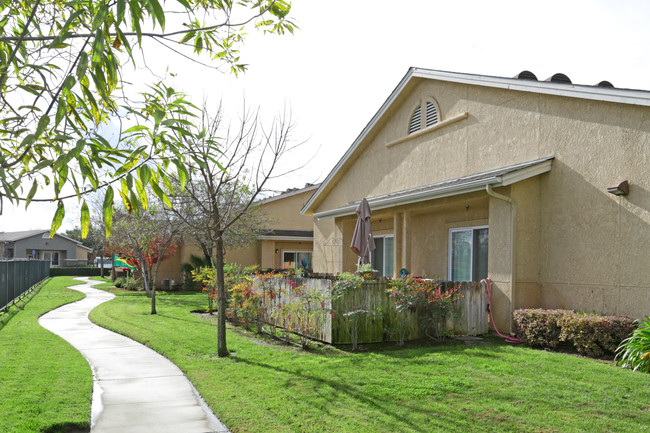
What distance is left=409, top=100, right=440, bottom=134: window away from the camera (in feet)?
50.4

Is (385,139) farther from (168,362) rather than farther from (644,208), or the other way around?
(168,362)

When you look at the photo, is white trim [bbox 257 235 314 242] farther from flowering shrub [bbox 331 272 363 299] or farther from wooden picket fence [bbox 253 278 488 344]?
flowering shrub [bbox 331 272 363 299]

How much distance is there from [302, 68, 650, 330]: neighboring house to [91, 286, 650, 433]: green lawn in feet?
6.68

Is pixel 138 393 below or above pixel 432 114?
below

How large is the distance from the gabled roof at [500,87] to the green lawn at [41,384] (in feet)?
32.7

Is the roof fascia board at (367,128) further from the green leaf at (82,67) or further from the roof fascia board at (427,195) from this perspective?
the green leaf at (82,67)

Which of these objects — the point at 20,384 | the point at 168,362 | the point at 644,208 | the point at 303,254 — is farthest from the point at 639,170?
the point at 303,254

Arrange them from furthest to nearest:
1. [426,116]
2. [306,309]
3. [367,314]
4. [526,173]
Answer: [426,116] → [526,173] → [306,309] → [367,314]

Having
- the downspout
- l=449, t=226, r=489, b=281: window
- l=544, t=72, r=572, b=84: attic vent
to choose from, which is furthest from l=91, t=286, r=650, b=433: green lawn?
l=544, t=72, r=572, b=84: attic vent

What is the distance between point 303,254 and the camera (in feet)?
102

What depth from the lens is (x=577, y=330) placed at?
9.04 metres

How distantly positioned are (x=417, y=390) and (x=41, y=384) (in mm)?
5161

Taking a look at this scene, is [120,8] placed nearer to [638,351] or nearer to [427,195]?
[638,351]

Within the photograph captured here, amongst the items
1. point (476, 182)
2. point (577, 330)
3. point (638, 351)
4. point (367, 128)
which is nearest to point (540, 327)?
point (577, 330)
